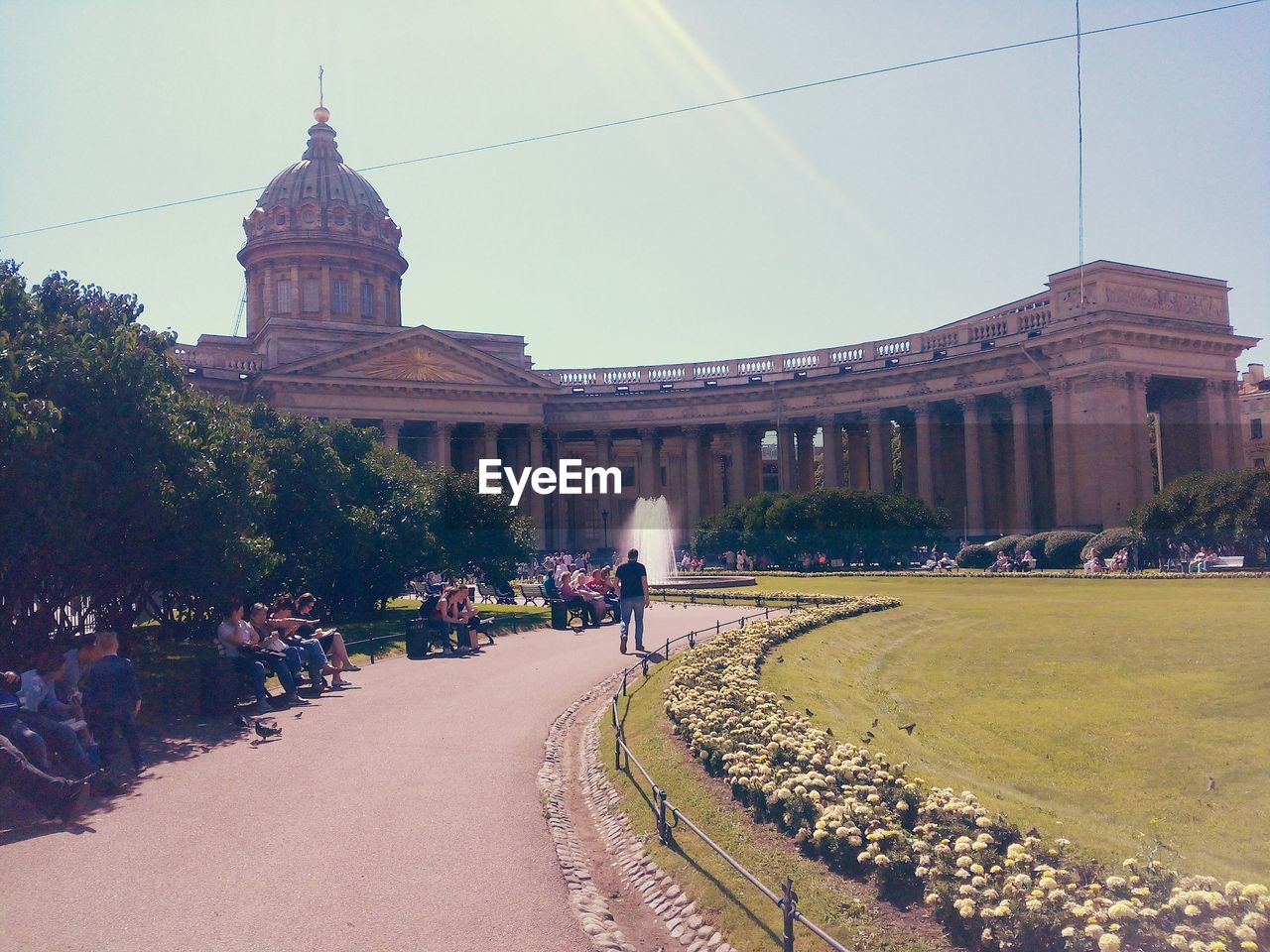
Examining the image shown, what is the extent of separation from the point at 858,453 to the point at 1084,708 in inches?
2163

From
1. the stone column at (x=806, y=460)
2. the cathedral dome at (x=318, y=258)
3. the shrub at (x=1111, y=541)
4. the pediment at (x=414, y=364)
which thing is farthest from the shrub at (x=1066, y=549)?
the cathedral dome at (x=318, y=258)

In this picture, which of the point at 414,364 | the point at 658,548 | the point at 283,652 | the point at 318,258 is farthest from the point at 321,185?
the point at 283,652

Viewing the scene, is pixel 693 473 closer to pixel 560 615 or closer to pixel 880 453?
pixel 880 453

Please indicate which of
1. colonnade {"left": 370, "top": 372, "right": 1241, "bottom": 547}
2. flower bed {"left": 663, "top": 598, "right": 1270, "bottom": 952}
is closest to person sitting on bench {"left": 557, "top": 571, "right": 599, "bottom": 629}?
flower bed {"left": 663, "top": 598, "right": 1270, "bottom": 952}

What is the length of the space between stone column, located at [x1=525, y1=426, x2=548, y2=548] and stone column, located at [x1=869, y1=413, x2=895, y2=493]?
2299 cm

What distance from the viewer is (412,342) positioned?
65.8 m

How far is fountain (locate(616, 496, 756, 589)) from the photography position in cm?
4094

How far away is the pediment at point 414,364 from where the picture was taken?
63500 millimetres

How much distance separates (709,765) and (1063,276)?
48.7 m

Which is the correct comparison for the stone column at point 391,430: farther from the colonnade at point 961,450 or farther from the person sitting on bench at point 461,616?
the person sitting on bench at point 461,616

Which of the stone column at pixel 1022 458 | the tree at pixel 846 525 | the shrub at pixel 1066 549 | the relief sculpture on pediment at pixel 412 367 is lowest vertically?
the shrub at pixel 1066 549

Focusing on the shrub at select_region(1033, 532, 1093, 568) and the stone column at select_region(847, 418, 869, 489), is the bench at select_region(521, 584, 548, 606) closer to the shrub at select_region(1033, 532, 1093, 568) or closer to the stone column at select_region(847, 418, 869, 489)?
the shrub at select_region(1033, 532, 1093, 568)

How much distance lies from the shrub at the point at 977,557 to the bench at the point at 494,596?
22.5 metres

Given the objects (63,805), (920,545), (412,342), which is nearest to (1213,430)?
(920,545)
